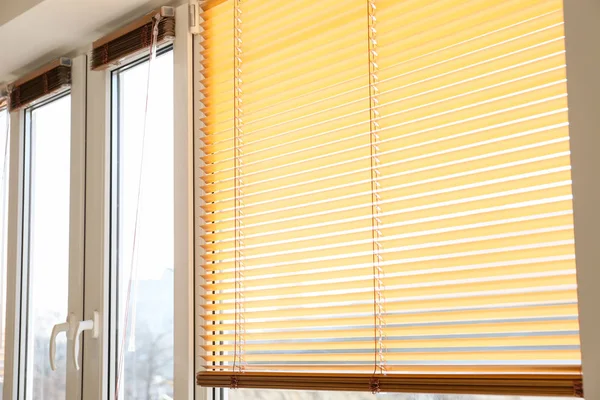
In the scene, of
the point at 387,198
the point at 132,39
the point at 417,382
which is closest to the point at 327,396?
the point at 417,382

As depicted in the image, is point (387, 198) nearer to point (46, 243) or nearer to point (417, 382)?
point (417, 382)

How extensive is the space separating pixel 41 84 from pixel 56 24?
324 millimetres

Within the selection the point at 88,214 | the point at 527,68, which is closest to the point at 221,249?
the point at 88,214

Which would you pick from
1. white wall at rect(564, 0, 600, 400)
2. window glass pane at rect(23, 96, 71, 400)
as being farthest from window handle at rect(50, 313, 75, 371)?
white wall at rect(564, 0, 600, 400)

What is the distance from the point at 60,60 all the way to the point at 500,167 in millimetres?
1668

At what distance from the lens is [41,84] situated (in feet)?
9.08

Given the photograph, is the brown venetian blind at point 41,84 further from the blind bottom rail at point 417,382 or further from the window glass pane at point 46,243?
the blind bottom rail at point 417,382

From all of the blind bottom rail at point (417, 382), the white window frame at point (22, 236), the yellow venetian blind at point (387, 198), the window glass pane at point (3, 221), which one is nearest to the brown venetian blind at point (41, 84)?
the white window frame at point (22, 236)

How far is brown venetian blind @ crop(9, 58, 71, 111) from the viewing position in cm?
270

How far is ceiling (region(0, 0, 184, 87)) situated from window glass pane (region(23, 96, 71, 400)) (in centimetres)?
18

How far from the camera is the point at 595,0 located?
134 cm

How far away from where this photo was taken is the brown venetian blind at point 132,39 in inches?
90.0

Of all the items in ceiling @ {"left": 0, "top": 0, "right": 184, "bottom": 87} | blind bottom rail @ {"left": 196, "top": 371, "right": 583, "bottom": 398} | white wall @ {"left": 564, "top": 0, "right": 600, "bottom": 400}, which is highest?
ceiling @ {"left": 0, "top": 0, "right": 184, "bottom": 87}

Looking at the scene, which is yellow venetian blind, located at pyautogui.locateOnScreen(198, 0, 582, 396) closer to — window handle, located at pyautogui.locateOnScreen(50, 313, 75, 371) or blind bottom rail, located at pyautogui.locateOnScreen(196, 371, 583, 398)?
blind bottom rail, located at pyautogui.locateOnScreen(196, 371, 583, 398)
